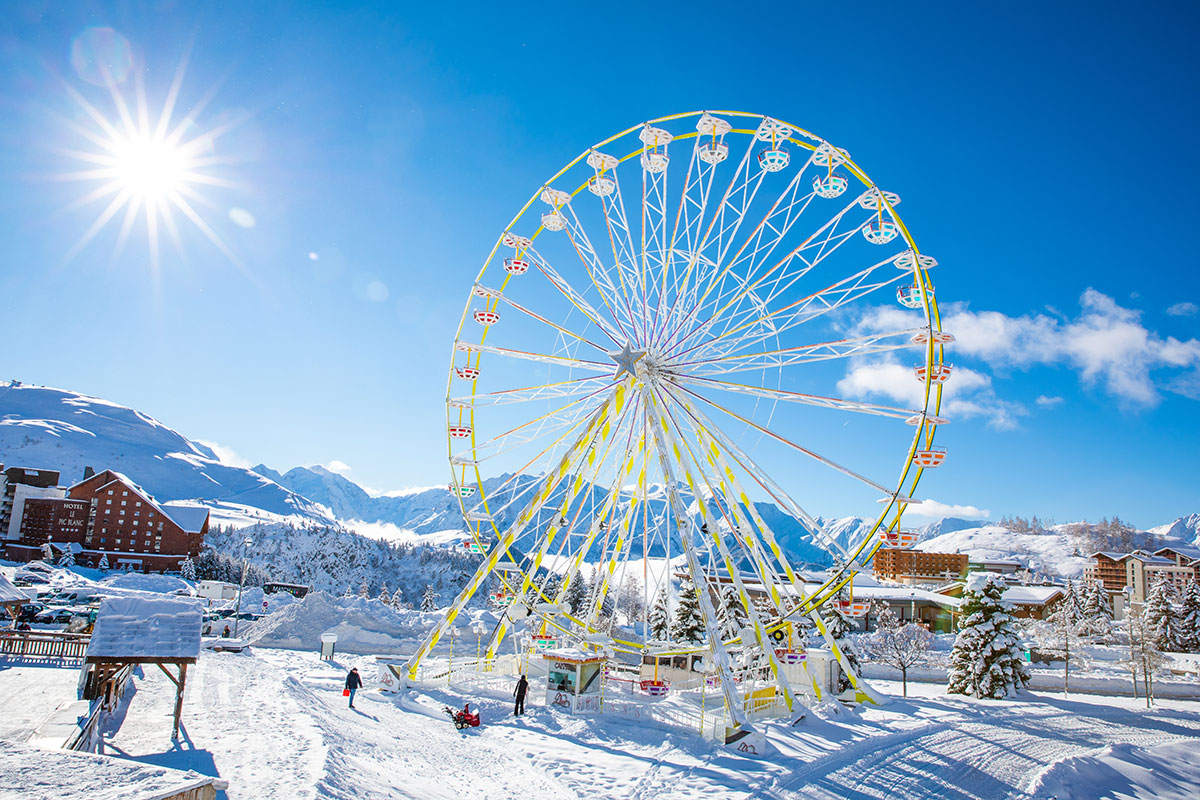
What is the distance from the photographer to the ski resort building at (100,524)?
8176 centimetres

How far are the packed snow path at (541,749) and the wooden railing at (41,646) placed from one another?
7.41m

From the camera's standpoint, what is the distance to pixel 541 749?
1598 centimetres

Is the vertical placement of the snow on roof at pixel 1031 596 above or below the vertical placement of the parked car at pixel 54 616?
above

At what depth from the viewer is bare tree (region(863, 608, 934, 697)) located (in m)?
37.9

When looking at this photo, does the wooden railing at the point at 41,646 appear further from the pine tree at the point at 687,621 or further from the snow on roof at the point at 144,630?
the pine tree at the point at 687,621

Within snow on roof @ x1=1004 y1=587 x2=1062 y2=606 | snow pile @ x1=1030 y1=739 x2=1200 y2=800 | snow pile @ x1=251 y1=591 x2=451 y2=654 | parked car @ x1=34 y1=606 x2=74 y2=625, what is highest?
snow pile @ x1=1030 y1=739 x2=1200 y2=800

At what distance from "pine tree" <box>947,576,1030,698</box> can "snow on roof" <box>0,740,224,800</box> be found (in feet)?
101

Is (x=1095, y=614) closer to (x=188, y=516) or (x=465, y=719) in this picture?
(x=465, y=719)

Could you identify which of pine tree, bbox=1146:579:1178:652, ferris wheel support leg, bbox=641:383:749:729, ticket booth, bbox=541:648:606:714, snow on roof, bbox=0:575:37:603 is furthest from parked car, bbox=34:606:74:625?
pine tree, bbox=1146:579:1178:652

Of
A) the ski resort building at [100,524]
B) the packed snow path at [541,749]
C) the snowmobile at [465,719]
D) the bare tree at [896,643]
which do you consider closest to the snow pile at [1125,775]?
the packed snow path at [541,749]

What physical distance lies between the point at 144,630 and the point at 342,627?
951 inches

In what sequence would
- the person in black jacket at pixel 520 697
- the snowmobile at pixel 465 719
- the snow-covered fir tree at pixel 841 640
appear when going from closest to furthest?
1. the snowmobile at pixel 465 719
2. the person in black jacket at pixel 520 697
3. the snow-covered fir tree at pixel 841 640

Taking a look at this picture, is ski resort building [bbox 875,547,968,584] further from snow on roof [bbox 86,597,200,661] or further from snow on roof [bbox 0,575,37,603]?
snow on roof [bbox 86,597,200,661]

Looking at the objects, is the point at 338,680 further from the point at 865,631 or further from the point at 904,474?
the point at 865,631
